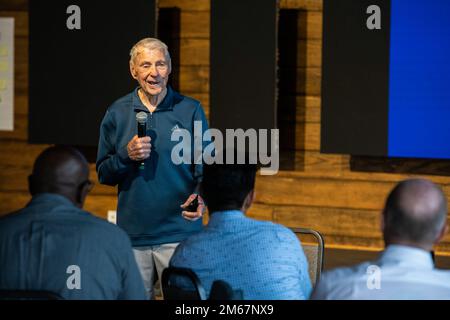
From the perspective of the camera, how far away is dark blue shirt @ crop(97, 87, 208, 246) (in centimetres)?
402

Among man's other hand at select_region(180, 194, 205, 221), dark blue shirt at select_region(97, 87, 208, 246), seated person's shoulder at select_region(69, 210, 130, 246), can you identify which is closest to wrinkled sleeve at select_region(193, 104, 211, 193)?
dark blue shirt at select_region(97, 87, 208, 246)

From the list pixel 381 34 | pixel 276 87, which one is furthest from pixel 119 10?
pixel 381 34

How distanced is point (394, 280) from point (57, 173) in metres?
1.01

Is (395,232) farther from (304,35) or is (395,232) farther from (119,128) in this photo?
(304,35)

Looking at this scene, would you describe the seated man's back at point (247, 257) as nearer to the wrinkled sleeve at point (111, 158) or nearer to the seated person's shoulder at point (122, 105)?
the wrinkled sleeve at point (111, 158)

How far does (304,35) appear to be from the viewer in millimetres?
6605

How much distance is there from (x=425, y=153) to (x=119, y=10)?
94.9 inches

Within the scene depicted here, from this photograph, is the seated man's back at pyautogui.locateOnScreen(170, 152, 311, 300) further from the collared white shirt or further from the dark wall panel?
the dark wall panel

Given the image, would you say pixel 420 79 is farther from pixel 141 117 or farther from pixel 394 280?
pixel 394 280

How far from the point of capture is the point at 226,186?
294 cm

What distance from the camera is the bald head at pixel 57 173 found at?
2660 millimetres

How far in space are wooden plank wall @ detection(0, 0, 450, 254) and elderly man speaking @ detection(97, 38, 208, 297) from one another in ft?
8.64
